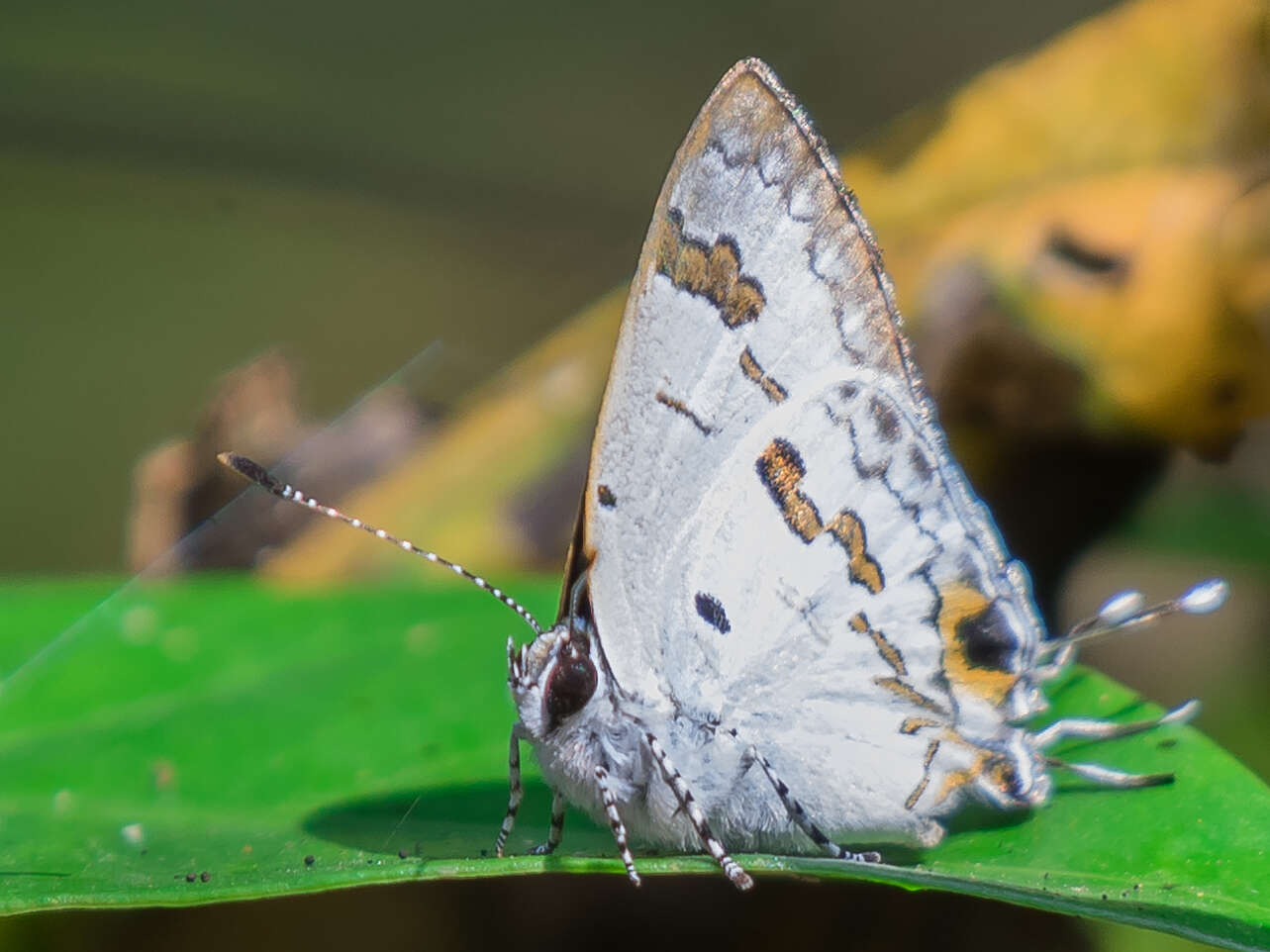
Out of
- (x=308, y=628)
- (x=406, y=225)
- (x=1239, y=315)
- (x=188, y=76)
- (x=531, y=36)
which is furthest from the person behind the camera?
(x=531, y=36)

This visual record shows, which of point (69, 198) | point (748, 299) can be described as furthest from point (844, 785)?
point (69, 198)

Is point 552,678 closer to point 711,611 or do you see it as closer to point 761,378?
point 711,611

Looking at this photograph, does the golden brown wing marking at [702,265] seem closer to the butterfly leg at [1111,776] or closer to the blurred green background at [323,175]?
the butterfly leg at [1111,776]

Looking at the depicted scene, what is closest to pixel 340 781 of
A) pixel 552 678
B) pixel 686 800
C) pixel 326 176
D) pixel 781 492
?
pixel 552 678

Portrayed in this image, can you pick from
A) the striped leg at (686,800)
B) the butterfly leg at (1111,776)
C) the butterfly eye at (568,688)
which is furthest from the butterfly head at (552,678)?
the butterfly leg at (1111,776)

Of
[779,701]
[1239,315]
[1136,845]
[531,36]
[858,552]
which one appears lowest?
[1136,845]

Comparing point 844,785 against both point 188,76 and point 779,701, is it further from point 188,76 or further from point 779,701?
point 188,76
